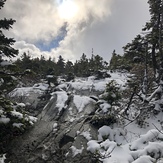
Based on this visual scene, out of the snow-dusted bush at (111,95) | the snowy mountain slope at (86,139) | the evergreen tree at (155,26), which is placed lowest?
the snowy mountain slope at (86,139)

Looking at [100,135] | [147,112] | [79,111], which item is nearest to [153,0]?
[147,112]

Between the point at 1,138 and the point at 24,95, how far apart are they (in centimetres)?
950

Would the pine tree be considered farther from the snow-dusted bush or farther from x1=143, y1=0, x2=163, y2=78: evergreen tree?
x1=143, y1=0, x2=163, y2=78: evergreen tree

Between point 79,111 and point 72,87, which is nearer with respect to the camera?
point 79,111

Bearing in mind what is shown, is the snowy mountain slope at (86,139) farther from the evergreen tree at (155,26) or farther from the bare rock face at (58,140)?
the evergreen tree at (155,26)

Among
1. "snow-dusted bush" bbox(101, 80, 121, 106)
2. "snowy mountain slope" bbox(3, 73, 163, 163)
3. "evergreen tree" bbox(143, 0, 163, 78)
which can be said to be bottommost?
"snowy mountain slope" bbox(3, 73, 163, 163)

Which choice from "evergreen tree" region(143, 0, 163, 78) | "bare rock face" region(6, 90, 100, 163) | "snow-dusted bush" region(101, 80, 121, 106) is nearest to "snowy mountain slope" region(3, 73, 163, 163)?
"bare rock face" region(6, 90, 100, 163)

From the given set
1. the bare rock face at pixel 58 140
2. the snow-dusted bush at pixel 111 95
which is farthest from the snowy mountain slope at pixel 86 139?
the snow-dusted bush at pixel 111 95

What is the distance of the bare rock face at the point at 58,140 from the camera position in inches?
328

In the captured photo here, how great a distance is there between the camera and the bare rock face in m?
8.32

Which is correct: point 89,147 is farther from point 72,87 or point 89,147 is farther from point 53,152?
point 72,87

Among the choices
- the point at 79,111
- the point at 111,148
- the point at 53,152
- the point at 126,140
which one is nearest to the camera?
the point at 111,148

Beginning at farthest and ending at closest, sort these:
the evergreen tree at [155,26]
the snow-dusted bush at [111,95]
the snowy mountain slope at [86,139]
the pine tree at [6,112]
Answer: the evergreen tree at [155,26]
the snow-dusted bush at [111,95]
the pine tree at [6,112]
the snowy mountain slope at [86,139]

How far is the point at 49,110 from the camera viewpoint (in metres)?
14.6
